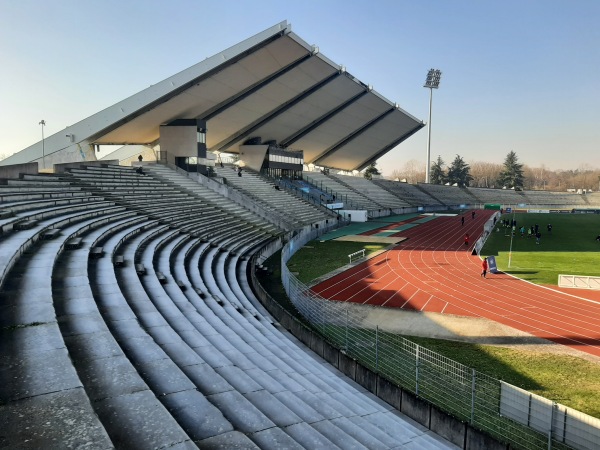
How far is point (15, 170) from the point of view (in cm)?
1980

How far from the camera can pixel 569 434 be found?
6.93 metres

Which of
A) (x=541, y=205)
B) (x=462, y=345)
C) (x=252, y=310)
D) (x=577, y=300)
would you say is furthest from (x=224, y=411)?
(x=541, y=205)

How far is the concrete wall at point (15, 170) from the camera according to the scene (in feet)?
61.7

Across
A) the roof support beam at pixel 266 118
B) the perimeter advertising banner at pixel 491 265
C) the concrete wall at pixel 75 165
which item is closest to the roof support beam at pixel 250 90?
the roof support beam at pixel 266 118

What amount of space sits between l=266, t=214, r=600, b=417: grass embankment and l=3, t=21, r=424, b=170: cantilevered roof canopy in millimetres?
15971

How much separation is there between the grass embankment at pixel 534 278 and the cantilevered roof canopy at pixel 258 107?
52.4 feet

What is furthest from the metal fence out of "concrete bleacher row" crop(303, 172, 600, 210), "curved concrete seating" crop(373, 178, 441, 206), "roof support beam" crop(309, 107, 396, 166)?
"curved concrete seating" crop(373, 178, 441, 206)

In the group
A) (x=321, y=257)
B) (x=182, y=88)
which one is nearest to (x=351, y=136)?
(x=182, y=88)

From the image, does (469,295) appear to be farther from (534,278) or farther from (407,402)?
(407,402)

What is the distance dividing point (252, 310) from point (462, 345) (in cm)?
653

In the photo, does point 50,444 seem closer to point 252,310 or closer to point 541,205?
point 252,310

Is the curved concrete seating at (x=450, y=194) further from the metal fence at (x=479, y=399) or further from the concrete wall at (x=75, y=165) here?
the metal fence at (x=479, y=399)

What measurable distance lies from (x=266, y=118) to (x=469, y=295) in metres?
36.4

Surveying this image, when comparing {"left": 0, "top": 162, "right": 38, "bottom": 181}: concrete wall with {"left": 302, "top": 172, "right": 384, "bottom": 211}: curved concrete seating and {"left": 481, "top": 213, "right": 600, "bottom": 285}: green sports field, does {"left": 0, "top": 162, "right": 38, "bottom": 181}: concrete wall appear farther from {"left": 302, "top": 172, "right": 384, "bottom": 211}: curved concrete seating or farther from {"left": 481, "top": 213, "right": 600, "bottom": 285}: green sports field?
{"left": 302, "top": 172, "right": 384, "bottom": 211}: curved concrete seating
